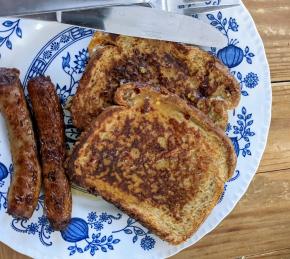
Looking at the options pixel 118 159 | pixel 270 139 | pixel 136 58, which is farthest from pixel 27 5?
pixel 270 139

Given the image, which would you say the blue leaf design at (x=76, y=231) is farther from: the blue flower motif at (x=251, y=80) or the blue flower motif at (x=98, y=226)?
the blue flower motif at (x=251, y=80)

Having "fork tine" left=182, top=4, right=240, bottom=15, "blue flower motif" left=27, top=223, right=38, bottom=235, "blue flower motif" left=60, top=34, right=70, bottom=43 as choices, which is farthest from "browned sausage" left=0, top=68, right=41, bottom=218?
"fork tine" left=182, top=4, right=240, bottom=15

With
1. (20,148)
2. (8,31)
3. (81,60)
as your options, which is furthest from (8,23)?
(20,148)

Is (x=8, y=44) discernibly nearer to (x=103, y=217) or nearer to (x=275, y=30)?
(x=103, y=217)

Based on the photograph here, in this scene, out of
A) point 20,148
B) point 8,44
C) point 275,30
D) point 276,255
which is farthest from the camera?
point 276,255

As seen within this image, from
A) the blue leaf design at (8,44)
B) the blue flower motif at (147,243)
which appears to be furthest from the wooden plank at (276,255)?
the blue leaf design at (8,44)
